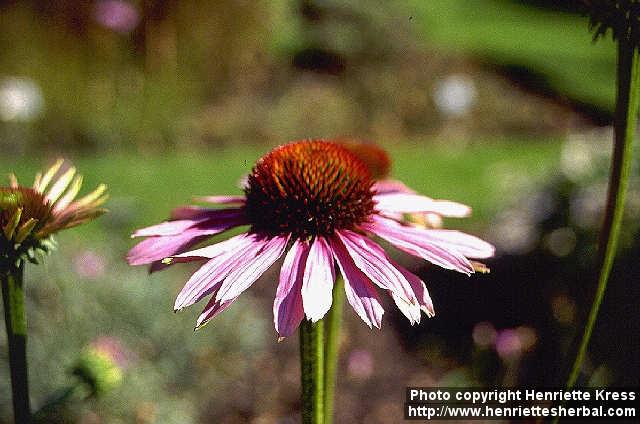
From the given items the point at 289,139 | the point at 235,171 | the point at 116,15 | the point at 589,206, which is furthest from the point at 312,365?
the point at 116,15

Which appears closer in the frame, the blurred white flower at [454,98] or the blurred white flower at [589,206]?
the blurred white flower at [589,206]

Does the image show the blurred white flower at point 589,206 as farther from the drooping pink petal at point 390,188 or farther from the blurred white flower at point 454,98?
the blurred white flower at point 454,98

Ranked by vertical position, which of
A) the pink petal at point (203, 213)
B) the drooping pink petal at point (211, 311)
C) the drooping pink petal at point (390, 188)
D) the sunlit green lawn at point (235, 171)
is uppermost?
the sunlit green lawn at point (235, 171)

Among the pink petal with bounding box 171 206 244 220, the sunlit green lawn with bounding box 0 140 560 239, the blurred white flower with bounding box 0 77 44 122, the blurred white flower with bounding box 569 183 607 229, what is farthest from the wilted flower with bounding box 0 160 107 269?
the blurred white flower with bounding box 0 77 44 122

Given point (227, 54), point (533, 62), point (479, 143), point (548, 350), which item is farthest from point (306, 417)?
point (533, 62)

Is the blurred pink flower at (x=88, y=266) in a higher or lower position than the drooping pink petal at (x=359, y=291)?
higher

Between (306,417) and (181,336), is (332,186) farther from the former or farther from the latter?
(181,336)

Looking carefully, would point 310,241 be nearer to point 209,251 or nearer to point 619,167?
point 209,251

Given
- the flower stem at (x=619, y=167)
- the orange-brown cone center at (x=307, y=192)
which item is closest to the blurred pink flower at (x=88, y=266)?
the orange-brown cone center at (x=307, y=192)
